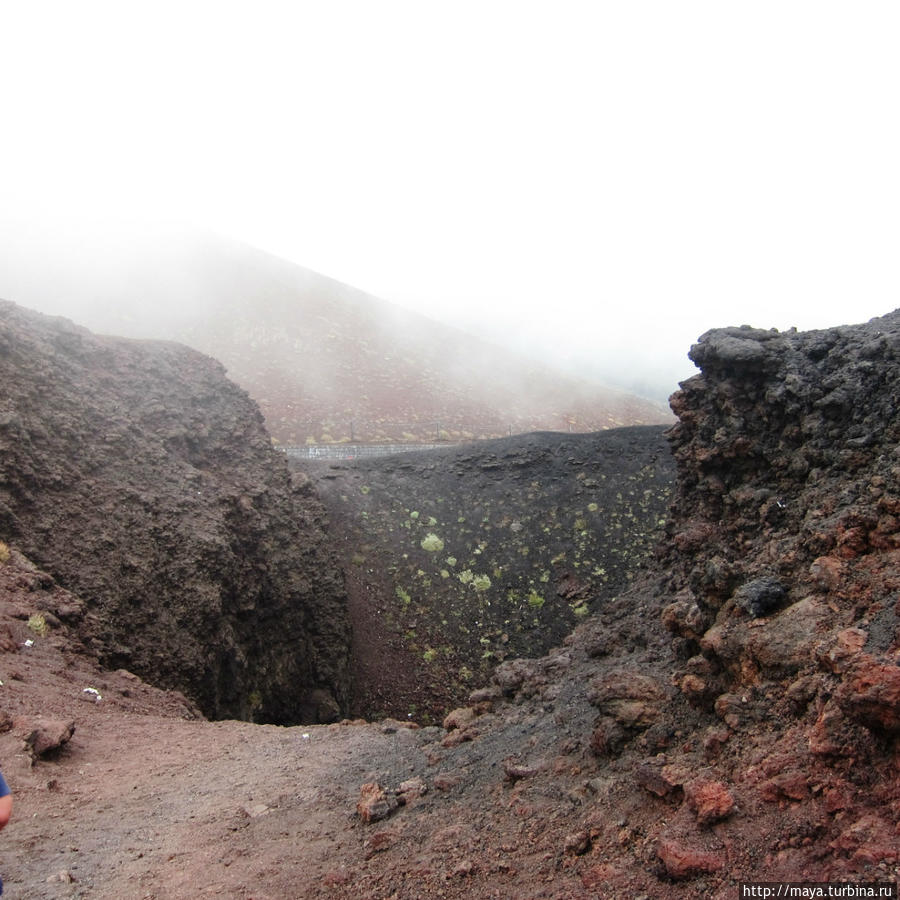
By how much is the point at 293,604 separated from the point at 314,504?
12.0ft

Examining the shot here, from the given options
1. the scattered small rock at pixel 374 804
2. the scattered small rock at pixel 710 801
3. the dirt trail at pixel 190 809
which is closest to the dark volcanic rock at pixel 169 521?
the dirt trail at pixel 190 809

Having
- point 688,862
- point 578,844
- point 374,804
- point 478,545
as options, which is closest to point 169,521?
point 374,804

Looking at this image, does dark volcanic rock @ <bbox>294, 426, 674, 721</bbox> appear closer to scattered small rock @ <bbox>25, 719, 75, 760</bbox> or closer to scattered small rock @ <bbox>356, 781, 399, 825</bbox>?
scattered small rock @ <bbox>25, 719, 75, 760</bbox>

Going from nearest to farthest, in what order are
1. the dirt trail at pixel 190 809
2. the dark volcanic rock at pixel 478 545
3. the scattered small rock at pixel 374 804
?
the dirt trail at pixel 190 809, the scattered small rock at pixel 374 804, the dark volcanic rock at pixel 478 545

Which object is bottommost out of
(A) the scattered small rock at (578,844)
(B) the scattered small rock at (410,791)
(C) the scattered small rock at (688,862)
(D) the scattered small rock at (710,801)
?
(B) the scattered small rock at (410,791)

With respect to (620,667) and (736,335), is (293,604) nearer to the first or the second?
(620,667)

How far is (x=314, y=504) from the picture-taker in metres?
18.0

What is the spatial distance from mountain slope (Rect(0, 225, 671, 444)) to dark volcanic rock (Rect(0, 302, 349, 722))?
20973 millimetres

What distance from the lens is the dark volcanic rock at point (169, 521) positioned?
10914mm

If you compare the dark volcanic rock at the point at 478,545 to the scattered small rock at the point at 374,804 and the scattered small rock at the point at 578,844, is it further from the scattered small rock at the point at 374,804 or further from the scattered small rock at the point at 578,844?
the scattered small rock at the point at 578,844

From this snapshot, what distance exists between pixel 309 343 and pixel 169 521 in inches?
1614

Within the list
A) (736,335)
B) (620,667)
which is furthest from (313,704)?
(736,335)

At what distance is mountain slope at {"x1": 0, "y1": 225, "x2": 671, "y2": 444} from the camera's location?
43750mm

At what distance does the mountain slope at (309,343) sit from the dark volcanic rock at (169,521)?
68.8ft
